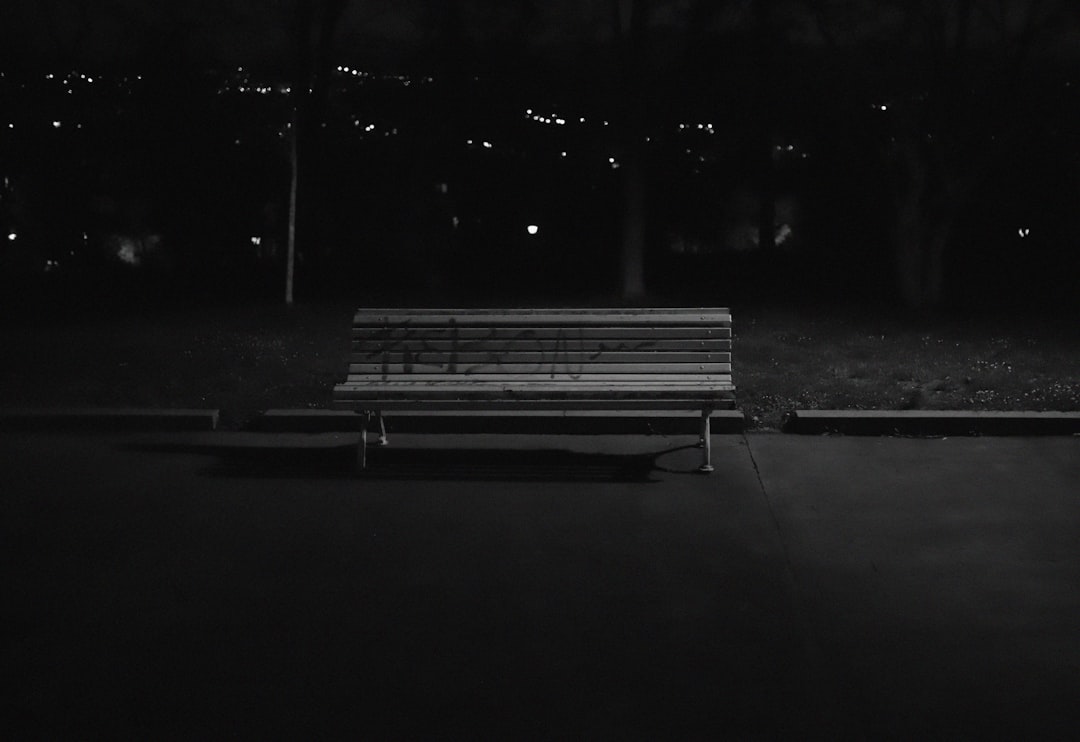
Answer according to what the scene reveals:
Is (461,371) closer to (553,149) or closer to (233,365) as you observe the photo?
(233,365)

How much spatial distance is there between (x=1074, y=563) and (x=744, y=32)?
1376 centimetres

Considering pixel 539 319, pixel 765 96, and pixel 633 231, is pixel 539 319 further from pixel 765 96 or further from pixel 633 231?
pixel 765 96

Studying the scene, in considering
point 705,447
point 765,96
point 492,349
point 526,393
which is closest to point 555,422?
point 492,349

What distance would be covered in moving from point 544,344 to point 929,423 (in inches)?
100

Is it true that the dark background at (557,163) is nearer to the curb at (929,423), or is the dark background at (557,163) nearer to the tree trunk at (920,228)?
the tree trunk at (920,228)

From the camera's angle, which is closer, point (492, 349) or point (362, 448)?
point (362, 448)

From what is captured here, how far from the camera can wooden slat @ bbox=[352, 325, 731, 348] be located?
7535 mm

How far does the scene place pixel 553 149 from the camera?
30.7 m

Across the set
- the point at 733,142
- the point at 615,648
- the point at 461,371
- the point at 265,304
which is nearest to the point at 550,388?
the point at 461,371

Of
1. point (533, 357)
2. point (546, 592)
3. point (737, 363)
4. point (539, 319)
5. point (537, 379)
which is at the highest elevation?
point (539, 319)

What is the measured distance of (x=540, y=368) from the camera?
24.8 feet

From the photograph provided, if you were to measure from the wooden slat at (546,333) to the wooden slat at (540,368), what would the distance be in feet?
0.53

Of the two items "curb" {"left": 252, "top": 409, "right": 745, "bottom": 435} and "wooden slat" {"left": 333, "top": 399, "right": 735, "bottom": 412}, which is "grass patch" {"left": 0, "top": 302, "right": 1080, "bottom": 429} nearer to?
"curb" {"left": 252, "top": 409, "right": 745, "bottom": 435}

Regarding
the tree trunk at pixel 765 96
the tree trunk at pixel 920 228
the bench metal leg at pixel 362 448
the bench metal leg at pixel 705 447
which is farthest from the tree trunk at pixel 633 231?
the bench metal leg at pixel 362 448
